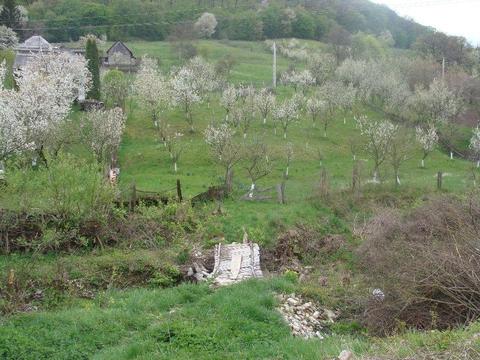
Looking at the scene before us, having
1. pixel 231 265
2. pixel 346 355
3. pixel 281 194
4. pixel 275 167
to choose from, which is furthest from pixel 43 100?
pixel 346 355

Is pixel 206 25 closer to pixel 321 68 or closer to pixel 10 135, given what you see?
pixel 321 68

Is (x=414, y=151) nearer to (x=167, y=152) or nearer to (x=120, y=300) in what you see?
(x=167, y=152)

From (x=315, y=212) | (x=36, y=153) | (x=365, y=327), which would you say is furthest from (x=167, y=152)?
(x=365, y=327)

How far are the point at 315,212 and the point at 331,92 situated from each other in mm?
30428

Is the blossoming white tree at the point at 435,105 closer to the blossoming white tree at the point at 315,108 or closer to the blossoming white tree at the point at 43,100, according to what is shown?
the blossoming white tree at the point at 315,108

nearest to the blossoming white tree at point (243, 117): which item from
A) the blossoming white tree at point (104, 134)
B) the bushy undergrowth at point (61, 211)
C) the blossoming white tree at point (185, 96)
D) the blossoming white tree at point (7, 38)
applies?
the blossoming white tree at point (185, 96)

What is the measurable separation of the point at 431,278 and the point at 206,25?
10444cm

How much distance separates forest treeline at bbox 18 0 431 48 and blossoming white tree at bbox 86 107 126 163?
225 ft

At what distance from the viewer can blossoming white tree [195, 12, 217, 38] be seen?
Result: 10962cm

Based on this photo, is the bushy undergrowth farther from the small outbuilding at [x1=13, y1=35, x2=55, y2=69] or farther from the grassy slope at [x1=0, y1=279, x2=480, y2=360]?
the small outbuilding at [x1=13, y1=35, x2=55, y2=69]

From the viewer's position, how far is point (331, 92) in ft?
179

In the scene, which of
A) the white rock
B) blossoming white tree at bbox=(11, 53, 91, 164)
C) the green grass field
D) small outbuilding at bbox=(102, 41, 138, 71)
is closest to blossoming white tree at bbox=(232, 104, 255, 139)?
the green grass field

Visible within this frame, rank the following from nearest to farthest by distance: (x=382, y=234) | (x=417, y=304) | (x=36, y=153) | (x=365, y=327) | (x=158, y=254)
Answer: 1. (x=417, y=304)
2. (x=365, y=327)
3. (x=382, y=234)
4. (x=158, y=254)
5. (x=36, y=153)

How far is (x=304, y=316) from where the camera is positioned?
14.9 meters
